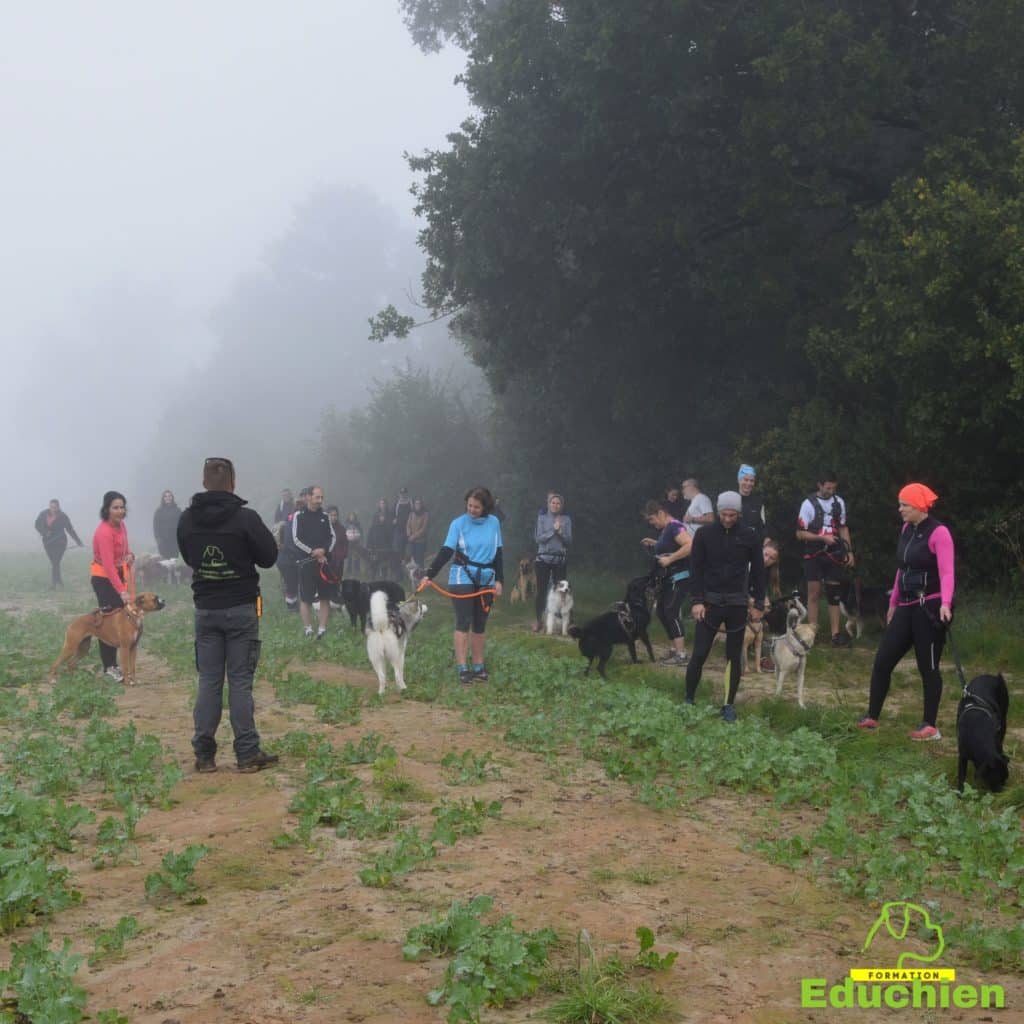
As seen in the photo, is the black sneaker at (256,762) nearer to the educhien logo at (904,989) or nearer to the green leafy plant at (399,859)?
the green leafy plant at (399,859)

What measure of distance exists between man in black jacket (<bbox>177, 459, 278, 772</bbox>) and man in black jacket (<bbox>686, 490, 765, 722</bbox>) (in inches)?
154

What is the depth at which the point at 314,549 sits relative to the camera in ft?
50.4

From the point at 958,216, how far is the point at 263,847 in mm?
12161

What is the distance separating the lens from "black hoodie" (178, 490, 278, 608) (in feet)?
25.7

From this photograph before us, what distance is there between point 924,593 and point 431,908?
5.60 meters

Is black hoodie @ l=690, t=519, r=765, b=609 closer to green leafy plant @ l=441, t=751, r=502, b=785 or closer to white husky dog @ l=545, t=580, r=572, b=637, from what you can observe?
green leafy plant @ l=441, t=751, r=502, b=785

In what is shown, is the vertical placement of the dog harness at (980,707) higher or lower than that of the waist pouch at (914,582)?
lower

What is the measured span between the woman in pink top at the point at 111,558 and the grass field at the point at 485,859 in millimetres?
1601

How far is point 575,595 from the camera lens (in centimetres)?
2181

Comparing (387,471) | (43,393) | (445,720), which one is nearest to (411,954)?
(445,720)

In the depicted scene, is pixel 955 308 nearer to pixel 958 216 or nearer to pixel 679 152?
pixel 958 216

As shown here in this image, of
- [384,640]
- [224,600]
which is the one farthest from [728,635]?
[224,600]

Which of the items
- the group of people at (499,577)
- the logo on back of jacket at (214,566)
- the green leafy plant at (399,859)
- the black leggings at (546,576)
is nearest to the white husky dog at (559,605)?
the black leggings at (546,576)

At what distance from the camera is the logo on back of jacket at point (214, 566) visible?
25.8 feet
